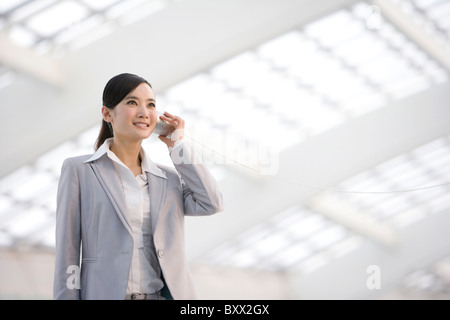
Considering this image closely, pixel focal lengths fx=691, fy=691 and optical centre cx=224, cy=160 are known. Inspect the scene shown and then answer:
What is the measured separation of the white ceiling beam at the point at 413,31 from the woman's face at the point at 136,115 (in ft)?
29.3

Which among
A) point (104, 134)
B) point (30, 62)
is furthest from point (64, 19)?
point (104, 134)

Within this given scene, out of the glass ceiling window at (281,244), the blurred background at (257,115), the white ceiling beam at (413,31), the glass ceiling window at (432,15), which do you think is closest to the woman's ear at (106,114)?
the blurred background at (257,115)

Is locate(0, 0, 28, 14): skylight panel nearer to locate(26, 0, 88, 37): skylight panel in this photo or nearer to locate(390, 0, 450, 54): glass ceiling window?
locate(26, 0, 88, 37): skylight panel

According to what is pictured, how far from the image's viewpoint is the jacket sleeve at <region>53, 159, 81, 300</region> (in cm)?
252

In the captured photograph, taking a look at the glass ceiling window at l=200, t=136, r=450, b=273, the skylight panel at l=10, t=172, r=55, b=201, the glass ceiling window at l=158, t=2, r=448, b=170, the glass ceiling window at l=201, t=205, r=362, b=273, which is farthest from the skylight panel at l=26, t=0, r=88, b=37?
the glass ceiling window at l=201, t=205, r=362, b=273

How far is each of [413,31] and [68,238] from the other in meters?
10.3

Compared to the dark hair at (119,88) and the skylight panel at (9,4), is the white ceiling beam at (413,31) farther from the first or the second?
the dark hair at (119,88)

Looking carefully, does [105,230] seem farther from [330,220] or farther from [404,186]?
[404,186]

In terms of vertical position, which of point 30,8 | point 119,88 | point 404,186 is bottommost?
point 119,88

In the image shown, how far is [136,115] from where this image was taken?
2.72 meters

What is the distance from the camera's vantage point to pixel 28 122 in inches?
396

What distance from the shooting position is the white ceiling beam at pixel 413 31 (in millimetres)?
11219

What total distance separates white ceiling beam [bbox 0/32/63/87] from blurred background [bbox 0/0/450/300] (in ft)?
0.07

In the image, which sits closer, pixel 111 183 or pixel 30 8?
pixel 111 183
